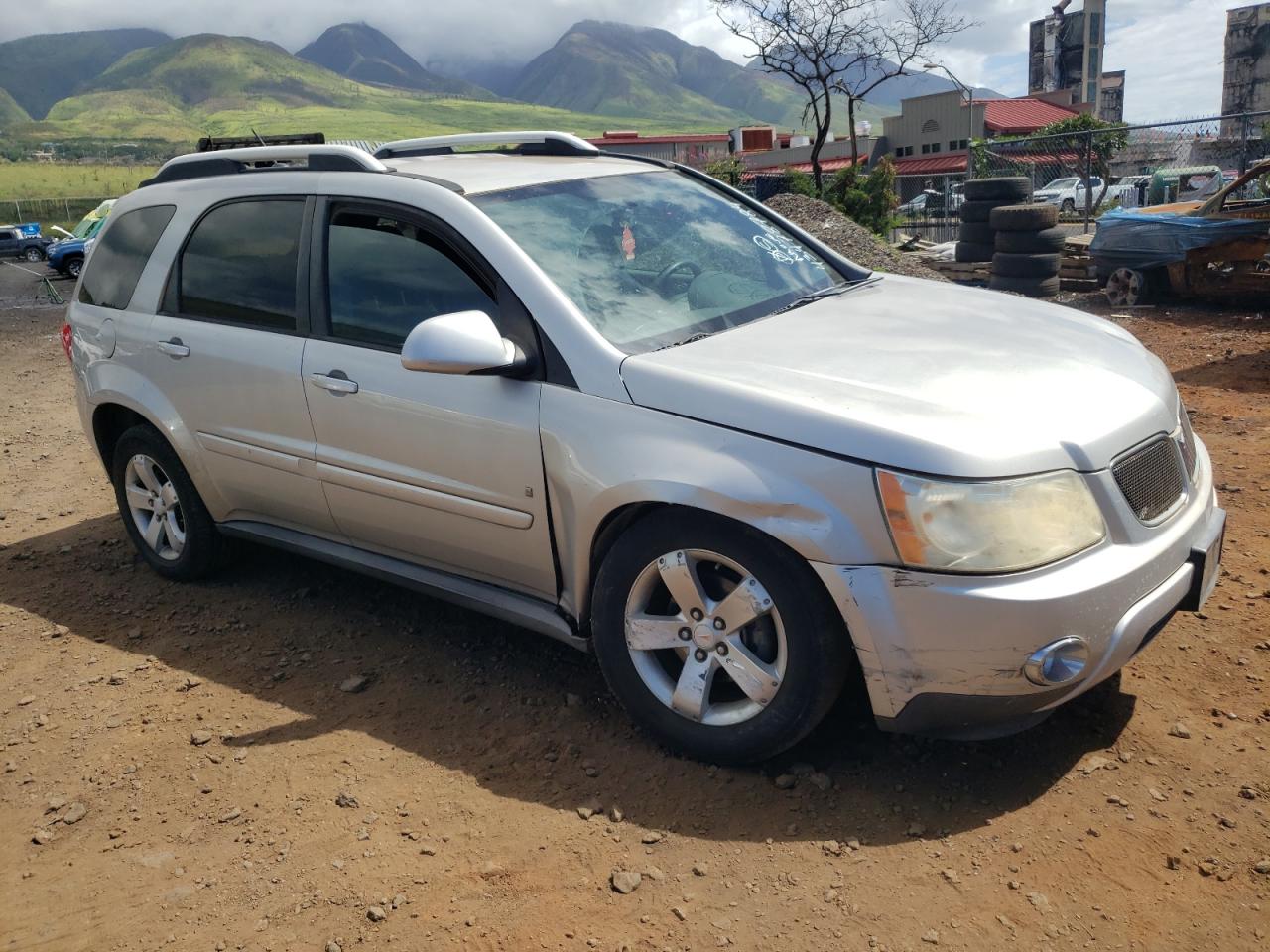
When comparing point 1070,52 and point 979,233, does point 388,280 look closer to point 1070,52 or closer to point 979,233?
point 979,233

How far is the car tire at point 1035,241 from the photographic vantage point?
11852 millimetres

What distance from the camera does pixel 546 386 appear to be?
3227 mm

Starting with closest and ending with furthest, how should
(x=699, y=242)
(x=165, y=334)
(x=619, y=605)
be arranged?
(x=619, y=605) < (x=699, y=242) < (x=165, y=334)

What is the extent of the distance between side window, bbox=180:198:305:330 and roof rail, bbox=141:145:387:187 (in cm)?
18

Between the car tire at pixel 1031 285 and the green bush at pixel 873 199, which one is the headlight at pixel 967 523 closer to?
the car tire at pixel 1031 285

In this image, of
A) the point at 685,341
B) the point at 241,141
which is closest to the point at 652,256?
→ the point at 685,341

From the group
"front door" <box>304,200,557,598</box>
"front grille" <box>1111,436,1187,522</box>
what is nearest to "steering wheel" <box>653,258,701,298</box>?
"front door" <box>304,200,557,598</box>

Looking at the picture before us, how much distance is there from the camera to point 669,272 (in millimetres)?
3654

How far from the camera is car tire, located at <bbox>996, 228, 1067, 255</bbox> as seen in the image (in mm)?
11852

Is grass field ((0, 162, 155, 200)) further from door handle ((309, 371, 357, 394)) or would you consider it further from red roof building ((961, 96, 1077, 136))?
door handle ((309, 371, 357, 394))

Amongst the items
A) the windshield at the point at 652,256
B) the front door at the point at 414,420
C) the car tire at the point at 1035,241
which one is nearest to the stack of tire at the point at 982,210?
the car tire at the point at 1035,241

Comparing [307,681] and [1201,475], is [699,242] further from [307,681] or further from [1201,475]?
[307,681]

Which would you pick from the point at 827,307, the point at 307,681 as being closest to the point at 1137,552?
the point at 827,307

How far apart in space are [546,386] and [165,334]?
2.10m
